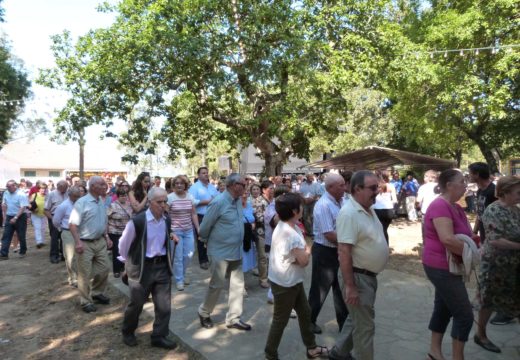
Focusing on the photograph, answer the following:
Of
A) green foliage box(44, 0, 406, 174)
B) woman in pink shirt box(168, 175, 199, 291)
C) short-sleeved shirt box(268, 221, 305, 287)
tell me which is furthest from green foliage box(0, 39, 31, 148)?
short-sleeved shirt box(268, 221, 305, 287)

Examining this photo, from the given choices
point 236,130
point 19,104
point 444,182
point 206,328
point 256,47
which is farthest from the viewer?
point 19,104

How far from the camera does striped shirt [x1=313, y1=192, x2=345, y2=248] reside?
4.24 m

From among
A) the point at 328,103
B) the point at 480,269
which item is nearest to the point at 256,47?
the point at 328,103

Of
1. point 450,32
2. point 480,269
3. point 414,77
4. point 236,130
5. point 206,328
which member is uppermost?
point 450,32

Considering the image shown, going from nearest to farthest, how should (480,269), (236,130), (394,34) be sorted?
(480,269) → (394,34) → (236,130)

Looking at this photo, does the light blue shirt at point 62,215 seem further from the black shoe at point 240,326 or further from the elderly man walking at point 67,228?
the black shoe at point 240,326

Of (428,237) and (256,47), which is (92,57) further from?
(428,237)

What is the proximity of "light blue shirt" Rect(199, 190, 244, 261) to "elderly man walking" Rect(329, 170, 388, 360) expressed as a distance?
185cm

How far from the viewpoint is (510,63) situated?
52.7 ft

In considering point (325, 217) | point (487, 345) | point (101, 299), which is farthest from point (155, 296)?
point (487, 345)

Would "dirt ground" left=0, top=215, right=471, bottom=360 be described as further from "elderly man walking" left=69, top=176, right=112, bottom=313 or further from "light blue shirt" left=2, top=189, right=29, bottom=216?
"light blue shirt" left=2, top=189, right=29, bottom=216

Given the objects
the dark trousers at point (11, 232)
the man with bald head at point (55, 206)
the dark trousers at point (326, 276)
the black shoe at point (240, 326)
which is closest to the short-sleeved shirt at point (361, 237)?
the dark trousers at point (326, 276)

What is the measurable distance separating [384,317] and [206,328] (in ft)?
7.05

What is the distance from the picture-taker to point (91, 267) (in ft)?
19.1
